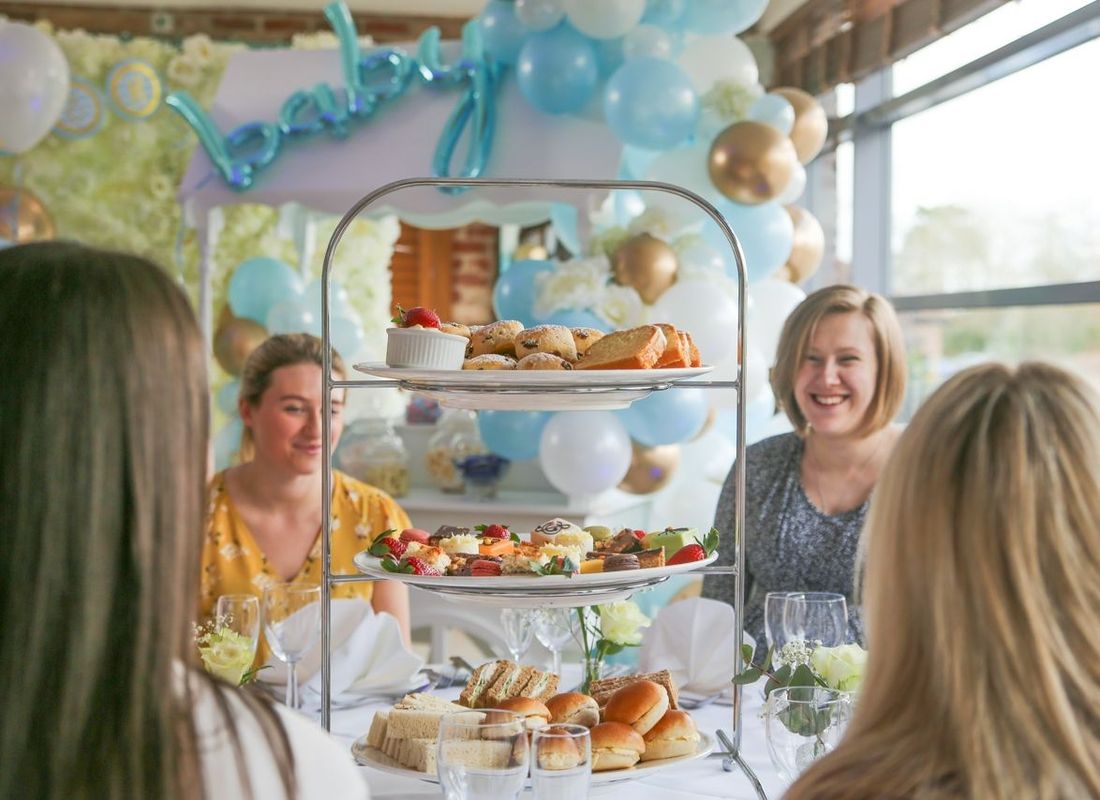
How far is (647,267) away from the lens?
349 centimetres

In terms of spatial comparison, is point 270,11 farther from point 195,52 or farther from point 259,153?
point 259,153

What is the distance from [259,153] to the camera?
4.10 m

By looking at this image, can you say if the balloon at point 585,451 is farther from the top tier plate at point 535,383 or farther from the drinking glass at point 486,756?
the drinking glass at point 486,756

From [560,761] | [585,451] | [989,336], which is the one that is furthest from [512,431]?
[560,761]

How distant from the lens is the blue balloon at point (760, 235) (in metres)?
3.63

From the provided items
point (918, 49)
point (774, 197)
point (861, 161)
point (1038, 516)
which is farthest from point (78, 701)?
point (861, 161)

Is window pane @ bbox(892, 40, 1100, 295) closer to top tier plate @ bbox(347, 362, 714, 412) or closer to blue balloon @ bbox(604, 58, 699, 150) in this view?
blue balloon @ bbox(604, 58, 699, 150)

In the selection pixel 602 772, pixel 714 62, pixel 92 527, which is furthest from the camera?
pixel 714 62

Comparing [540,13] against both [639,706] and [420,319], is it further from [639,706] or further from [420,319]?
[639,706]

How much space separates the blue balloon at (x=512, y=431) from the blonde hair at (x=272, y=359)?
44.0 inches

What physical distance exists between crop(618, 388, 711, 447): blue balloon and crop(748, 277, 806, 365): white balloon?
13.4 inches

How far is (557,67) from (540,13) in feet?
0.52

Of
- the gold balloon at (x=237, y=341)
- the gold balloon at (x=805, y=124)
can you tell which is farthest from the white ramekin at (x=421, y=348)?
the gold balloon at (x=237, y=341)

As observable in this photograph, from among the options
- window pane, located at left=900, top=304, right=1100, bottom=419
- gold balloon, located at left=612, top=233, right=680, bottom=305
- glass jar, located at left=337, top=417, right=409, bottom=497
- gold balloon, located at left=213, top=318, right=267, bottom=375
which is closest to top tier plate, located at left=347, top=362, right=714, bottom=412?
window pane, located at left=900, top=304, right=1100, bottom=419
